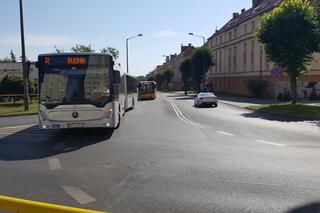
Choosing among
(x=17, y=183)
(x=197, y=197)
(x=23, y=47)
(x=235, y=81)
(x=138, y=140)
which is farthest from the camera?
(x=235, y=81)

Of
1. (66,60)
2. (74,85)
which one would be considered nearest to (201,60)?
(66,60)

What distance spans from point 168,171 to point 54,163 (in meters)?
2.87

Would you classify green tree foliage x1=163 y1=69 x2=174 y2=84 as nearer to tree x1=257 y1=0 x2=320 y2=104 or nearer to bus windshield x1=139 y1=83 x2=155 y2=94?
bus windshield x1=139 y1=83 x2=155 y2=94

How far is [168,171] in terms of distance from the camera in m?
7.67

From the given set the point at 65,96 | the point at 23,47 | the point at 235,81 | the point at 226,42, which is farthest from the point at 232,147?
the point at 226,42

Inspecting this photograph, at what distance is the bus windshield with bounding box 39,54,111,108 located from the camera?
40.8 ft

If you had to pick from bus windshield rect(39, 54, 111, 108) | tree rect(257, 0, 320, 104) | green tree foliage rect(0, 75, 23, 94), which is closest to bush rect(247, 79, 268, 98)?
tree rect(257, 0, 320, 104)

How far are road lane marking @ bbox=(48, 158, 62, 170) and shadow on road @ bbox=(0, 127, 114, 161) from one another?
612mm

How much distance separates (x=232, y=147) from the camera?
34.7 ft

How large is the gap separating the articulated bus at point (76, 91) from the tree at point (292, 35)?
57.4 ft

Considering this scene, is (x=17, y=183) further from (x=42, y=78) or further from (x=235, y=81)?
(x=235, y=81)

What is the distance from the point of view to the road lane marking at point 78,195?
19.1 ft

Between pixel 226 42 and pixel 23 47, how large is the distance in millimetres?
50556

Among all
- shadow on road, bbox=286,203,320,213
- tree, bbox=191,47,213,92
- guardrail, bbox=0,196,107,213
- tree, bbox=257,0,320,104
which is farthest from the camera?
tree, bbox=191,47,213,92
